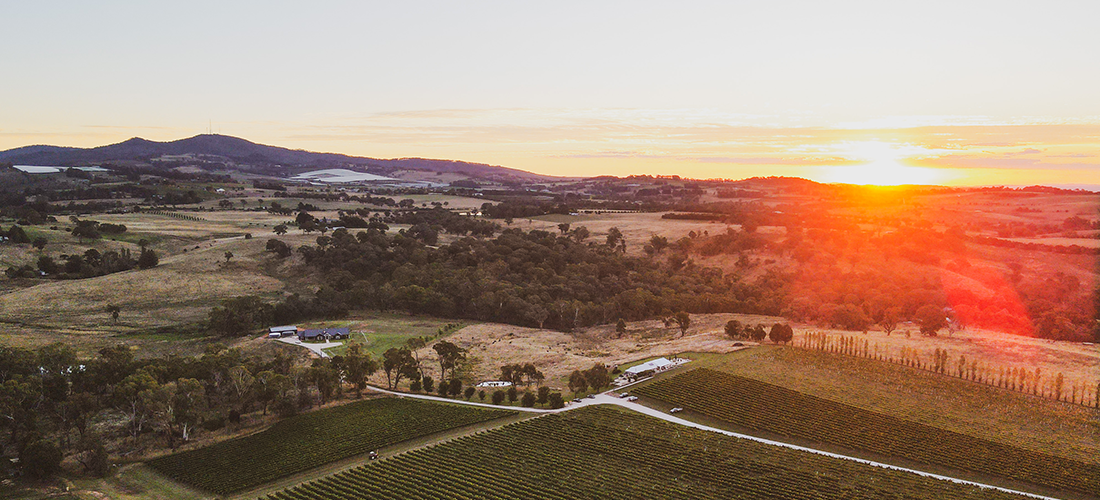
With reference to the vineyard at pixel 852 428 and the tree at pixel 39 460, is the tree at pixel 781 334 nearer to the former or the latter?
the vineyard at pixel 852 428

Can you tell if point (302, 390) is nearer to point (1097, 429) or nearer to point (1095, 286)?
point (1097, 429)

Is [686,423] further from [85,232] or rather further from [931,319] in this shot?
[85,232]

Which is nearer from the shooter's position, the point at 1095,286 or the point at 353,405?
A: the point at 353,405

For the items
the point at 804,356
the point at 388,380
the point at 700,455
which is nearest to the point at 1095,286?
the point at 804,356

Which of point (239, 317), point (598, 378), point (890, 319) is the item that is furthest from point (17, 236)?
point (890, 319)

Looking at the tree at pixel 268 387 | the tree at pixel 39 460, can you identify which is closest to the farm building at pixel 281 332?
the tree at pixel 268 387

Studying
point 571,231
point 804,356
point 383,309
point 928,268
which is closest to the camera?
point 804,356
